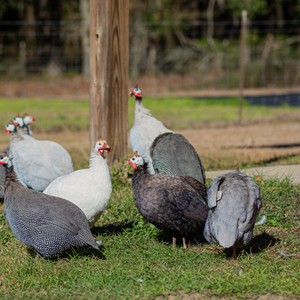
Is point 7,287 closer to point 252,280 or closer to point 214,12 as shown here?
point 252,280

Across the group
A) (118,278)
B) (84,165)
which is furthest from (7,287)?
(84,165)

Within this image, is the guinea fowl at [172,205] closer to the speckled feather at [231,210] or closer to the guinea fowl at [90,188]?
the speckled feather at [231,210]

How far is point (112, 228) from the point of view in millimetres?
6613

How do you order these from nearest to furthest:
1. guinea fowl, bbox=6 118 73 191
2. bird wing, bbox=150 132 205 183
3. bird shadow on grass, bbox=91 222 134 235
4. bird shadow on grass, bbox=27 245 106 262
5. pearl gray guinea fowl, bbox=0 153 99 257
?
pearl gray guinea fowl, bbox=0 153 99 257 → bird shadow on grass, bbox=27 245 106 262 → bird shadow on grass, bbox=91 222 134 235 → bird wing, bbox=150 132 205 183 → guinea fowl, bbox=6 118 73 191

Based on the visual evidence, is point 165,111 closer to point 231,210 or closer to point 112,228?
point 112,228

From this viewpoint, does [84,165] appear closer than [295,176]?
No

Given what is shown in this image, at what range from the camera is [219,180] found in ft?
19.0

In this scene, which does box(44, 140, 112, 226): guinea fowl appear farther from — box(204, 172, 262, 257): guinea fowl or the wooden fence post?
the wooden fence post

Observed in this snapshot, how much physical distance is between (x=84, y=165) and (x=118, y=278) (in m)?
4.47

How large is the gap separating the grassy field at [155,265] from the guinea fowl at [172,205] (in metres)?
0.19

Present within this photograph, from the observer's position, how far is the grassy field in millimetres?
4867

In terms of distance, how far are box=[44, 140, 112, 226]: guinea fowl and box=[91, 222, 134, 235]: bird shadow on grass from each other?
13.9 inches

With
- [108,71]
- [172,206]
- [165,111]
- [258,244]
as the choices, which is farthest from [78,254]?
[165,111]

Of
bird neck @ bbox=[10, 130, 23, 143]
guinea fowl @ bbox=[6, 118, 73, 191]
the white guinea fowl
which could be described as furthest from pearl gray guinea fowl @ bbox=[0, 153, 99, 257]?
bird neck @ bbox=[10, 130, 23, 143]
